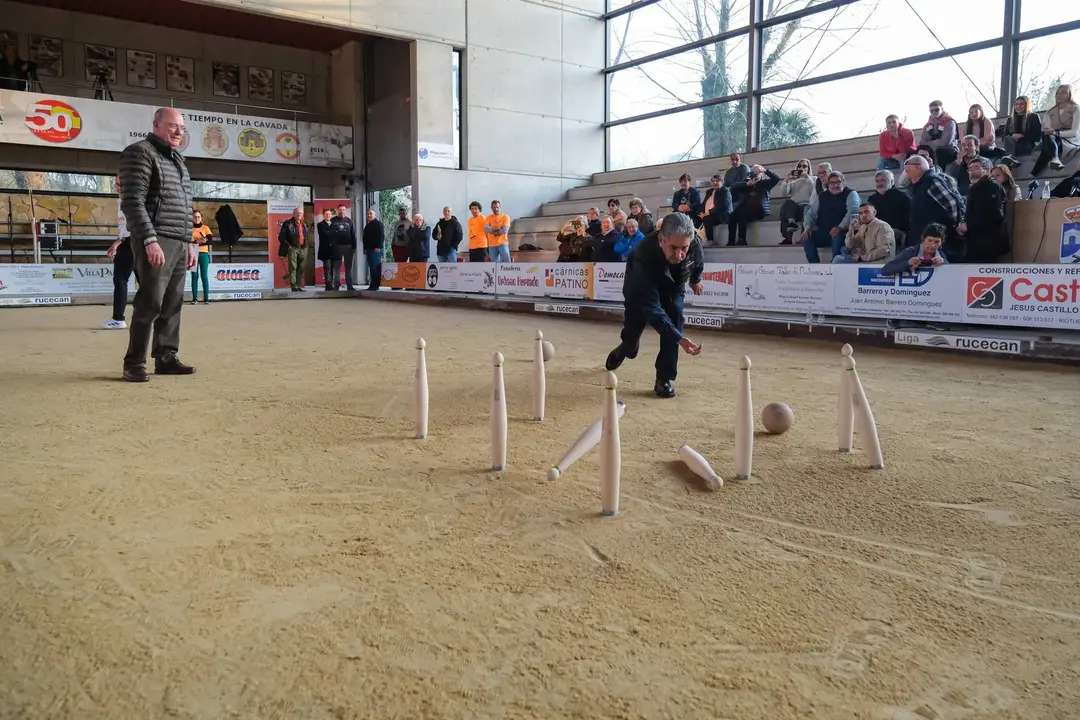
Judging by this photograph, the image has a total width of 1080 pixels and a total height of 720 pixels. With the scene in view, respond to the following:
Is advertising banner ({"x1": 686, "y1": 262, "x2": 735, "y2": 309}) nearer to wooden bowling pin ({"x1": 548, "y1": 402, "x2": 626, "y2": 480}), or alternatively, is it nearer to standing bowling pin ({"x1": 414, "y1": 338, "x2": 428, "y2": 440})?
standing bowling pin ({"x1": 414, "y1": 338, "x2": 428, "y2": 440})

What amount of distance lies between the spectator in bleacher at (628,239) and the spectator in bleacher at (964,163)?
5.54 m

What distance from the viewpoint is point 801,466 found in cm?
465

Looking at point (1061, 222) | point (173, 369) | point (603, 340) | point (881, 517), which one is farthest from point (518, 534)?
point (1061, 222)

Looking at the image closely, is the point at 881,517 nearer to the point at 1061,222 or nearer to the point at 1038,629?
the point at 1038,629

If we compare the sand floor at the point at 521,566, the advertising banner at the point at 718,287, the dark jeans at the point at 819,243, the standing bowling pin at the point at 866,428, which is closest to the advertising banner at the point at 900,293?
the advertising banner at the point at 718,287

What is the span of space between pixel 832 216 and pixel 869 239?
1945mm

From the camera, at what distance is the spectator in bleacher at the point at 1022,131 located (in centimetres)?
1307

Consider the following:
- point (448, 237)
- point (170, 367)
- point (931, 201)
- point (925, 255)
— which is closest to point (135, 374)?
point (170, 367)

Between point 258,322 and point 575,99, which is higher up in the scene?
point 575,99

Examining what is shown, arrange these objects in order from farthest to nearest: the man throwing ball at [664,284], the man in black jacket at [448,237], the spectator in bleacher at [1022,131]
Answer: the man in black jacket at [448,237] < the spectator in bleacher at [1022,131] < the man throwing ball at [664,284]

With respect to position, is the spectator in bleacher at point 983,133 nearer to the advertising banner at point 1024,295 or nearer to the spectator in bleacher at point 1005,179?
the spectator in bleacher at point 1005,179

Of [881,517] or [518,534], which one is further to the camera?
[881,517]

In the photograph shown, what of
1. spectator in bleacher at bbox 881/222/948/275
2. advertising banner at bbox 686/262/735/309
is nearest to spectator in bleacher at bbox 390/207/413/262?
advertising banner at bbox 686/262/735/309

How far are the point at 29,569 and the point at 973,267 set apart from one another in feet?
32.9
